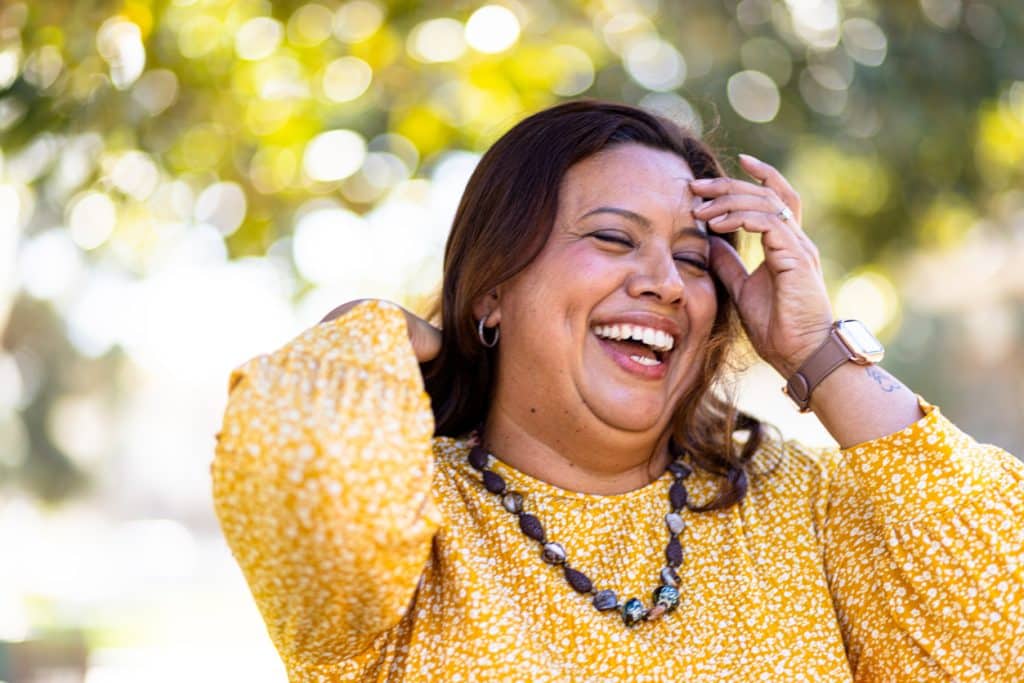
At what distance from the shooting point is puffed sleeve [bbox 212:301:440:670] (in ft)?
7.26

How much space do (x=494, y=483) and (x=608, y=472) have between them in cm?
25

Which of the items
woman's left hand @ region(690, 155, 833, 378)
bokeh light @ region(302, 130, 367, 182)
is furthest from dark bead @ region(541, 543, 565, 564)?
bokeh light @ region(302, 130, 367, 182)

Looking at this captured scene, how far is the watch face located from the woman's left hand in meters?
0.04

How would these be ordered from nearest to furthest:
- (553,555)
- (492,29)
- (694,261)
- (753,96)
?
(553,555) → (694,261) → (492,29) → (753,96)

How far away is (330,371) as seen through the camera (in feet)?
7.71

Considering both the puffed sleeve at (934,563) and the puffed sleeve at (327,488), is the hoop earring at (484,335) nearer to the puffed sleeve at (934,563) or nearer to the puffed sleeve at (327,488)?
the puffed sleeve at (327,488)

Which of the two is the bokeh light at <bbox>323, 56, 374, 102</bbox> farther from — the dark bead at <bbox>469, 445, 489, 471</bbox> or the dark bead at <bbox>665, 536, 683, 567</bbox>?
the dark bead at <bbox>665, 536, 683, 567</bbox>

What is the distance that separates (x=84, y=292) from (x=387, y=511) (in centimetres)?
661

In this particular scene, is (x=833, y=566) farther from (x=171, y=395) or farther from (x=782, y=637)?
(x=171, y=395)

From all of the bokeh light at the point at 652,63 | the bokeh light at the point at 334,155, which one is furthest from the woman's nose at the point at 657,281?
the bokeh light at the point at 334,155

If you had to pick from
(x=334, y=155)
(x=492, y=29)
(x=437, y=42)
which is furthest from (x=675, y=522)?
(x=334, y=155)

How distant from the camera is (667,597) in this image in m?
2.61

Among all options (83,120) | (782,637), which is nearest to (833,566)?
(782,637)

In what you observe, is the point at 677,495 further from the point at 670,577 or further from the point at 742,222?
the point at 742,222
